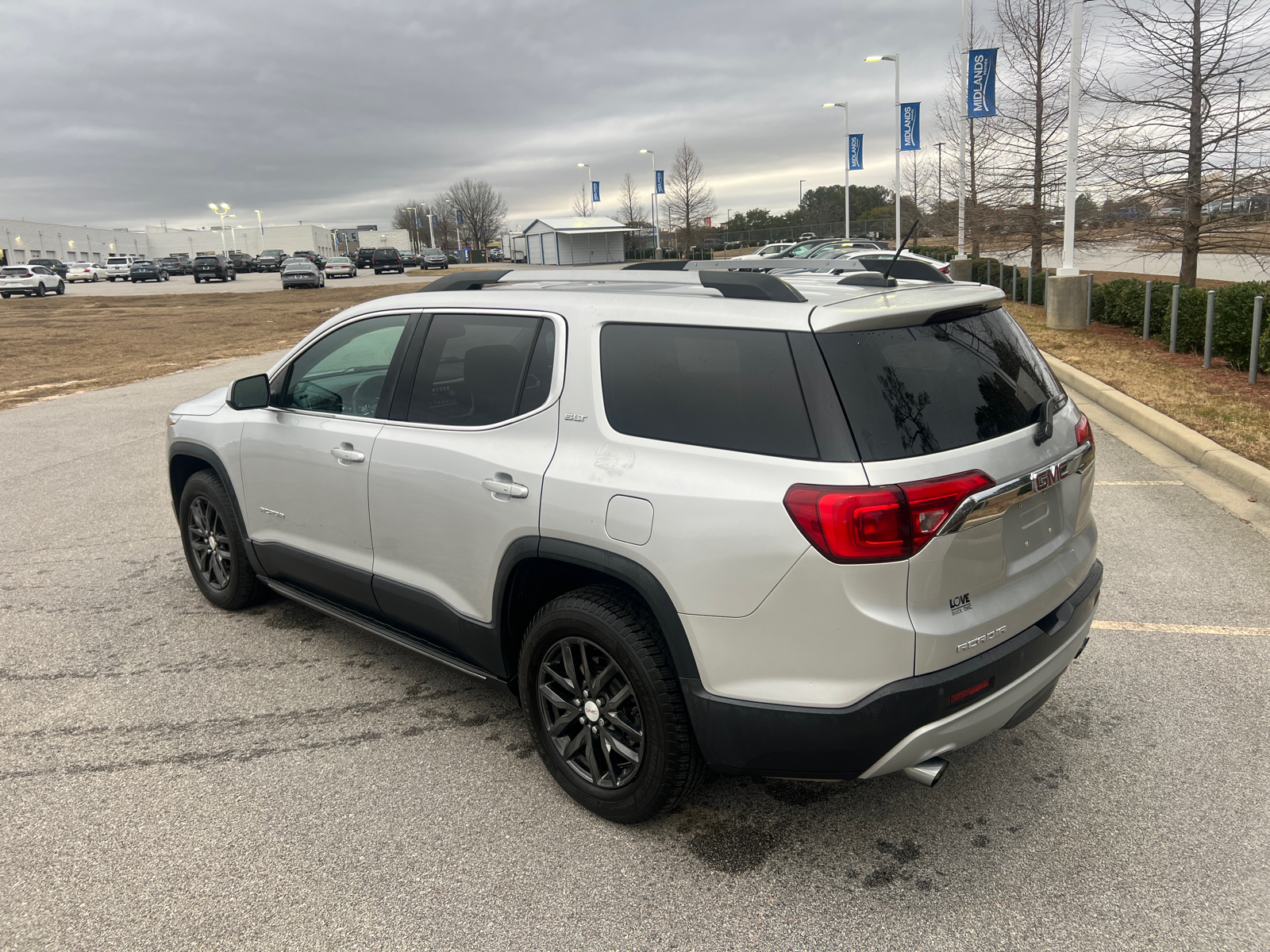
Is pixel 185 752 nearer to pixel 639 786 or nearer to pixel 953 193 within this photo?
pixel 639 786

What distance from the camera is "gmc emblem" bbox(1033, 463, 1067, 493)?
286 centimetres

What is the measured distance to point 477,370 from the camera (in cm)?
358

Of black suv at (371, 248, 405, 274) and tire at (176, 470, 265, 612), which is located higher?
black suv at (371, 248, 405, 274)

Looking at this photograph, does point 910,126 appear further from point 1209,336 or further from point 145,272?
point 145,272

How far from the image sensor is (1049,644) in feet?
9.73

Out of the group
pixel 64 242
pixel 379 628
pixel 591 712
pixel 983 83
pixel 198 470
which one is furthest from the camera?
pixel 64 242

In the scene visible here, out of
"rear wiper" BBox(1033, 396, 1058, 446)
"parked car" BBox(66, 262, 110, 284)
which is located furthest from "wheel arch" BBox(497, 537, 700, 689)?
"parked car" BBox(66, 262, 110, 284)

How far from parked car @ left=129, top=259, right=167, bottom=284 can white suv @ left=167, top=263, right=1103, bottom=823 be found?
70202 mm

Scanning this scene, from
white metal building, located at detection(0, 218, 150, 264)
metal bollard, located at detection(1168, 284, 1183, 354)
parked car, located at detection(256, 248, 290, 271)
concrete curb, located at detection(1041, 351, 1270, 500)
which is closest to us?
concrete curb, located at detection(1041, 351, 1270, 500)

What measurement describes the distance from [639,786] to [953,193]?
3487cm

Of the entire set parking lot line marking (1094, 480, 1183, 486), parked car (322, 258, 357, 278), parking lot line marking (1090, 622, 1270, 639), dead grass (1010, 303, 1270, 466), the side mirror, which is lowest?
parking lot line marking (1090, 622, 1270, 639)

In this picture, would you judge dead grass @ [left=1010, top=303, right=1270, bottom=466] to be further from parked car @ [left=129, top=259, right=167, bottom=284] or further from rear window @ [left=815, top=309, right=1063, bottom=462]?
parked car @ [left=129, top=259, right=167, bottom=284]

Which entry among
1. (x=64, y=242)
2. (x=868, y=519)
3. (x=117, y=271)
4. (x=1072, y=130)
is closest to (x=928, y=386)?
(x=868, y=519)

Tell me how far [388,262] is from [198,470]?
6102 centimetres
